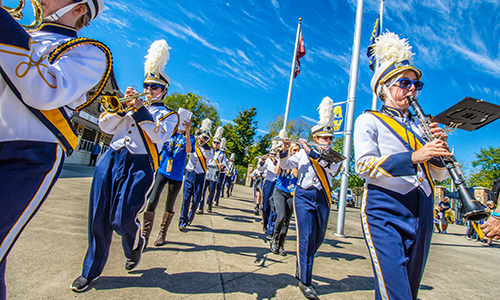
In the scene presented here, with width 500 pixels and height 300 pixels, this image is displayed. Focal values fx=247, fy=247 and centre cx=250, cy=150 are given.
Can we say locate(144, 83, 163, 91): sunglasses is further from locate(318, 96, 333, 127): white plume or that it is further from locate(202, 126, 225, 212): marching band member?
locate(202, 126, 225, 212): marching band member

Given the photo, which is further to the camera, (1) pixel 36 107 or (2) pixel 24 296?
(2) pixel 24 296

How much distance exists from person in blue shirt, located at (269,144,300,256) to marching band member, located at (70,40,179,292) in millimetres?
2420

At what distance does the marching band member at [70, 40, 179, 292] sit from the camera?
2.43 m

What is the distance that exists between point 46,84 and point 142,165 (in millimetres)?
1642

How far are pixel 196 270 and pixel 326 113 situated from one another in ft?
9.93

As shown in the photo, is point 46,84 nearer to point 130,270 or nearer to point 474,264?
point 130,270

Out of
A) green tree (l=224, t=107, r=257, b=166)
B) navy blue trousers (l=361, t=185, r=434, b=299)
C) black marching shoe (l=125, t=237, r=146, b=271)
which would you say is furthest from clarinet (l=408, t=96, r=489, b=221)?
green tree (l=224, t=107, r=257, b=166)

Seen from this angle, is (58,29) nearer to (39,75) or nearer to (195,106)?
(39,75)

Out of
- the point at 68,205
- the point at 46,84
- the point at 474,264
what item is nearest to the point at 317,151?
the point at 46,84

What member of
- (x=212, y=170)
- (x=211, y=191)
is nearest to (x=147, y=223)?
(x=211, y=191)

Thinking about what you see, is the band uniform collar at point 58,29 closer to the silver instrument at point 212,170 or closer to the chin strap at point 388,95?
the chin strap at point 388,95

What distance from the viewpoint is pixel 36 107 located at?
1186 mm

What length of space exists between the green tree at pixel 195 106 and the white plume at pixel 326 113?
133 ft

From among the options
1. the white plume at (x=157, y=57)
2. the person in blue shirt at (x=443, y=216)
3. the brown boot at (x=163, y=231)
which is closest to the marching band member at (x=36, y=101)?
the white plume at (x=157, y=57)
